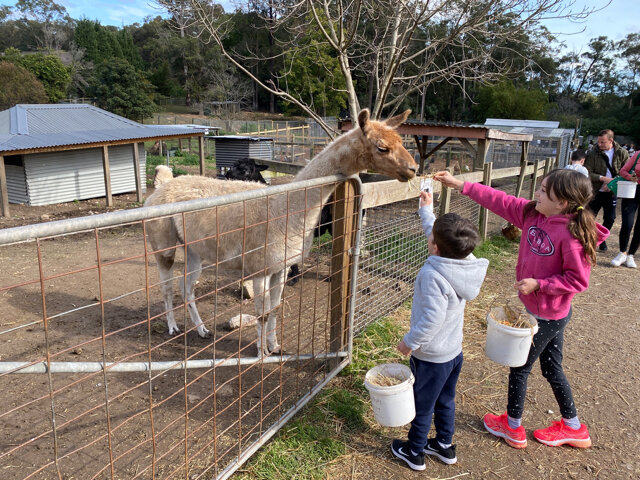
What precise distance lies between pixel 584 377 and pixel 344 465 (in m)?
2.46

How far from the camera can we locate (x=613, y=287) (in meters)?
6.14

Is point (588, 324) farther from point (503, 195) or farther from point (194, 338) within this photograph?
point (194, 338)

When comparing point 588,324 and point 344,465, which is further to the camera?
point 588,324

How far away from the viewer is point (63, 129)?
579 inches

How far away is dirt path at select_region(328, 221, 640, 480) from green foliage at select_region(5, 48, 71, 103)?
47.2m

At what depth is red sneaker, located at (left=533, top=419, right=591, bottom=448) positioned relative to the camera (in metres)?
2.95

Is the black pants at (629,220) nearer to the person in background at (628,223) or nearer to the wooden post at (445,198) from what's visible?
the person in background at (628,223)

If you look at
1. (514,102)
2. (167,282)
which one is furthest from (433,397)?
(514,102)

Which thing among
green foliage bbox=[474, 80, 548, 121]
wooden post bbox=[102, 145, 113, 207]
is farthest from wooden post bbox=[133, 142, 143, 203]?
green foliage bbox=[474, 80, 548, 121]

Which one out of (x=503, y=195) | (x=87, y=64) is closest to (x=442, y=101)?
(x=87, y=64)

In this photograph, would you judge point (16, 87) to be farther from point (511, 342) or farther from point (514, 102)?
point (514, 102)

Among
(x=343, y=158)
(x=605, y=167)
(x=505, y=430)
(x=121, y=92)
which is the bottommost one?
(x=505, y=430)

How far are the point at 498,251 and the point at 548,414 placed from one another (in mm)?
4534

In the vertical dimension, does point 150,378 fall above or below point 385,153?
below
